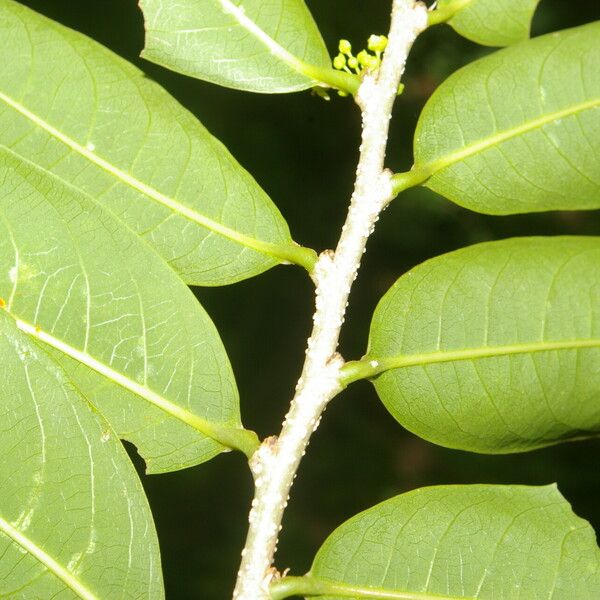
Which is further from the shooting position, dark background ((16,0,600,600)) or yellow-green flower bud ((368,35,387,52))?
dark background ((16,0,600,600))

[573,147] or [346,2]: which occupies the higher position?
[346,2]

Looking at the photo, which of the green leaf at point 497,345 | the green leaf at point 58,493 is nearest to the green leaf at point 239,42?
the green leaf at point 497,345

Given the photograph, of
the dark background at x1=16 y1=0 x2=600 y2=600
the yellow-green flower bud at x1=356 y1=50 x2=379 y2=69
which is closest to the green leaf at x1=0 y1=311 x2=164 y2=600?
the yellow-green flower bud at x1=356 y1=50 x2=379 y2=69

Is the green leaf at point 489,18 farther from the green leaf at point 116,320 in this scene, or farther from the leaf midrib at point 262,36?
the green leaf at point 116,320

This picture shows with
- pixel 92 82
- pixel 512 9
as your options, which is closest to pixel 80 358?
pixel 92 82

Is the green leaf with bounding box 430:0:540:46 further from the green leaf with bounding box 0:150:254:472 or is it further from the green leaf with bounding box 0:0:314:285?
the green leaf with bounding box 0:150:254:472

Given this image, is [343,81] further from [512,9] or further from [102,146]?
[102,146]
